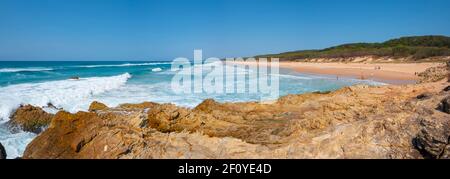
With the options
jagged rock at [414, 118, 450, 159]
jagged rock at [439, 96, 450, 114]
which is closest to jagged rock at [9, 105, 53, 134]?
jagged rock at [414, 118, 450, 159]

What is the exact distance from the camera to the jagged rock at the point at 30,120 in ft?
28.0

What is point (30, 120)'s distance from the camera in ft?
28.5

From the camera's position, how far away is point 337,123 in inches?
189

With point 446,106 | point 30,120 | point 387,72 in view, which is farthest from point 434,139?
point 387,72

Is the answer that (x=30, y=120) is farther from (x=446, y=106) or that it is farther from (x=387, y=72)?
(x=387, y=72)

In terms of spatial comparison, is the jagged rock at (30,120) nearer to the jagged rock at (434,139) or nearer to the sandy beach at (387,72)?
the jagged rock at (434,139)

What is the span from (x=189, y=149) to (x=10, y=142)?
5545mm

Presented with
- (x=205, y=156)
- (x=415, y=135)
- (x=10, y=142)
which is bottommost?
(x=10, y=142)

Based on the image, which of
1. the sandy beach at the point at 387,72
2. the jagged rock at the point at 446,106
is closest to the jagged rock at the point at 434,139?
the jagged rock at the point at 446,106

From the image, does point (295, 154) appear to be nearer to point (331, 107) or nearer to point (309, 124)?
point (309, 124)

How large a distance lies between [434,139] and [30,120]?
9.39m

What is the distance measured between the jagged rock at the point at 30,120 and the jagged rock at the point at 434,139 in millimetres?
8812

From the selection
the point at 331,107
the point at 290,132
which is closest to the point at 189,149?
the point at 290,132

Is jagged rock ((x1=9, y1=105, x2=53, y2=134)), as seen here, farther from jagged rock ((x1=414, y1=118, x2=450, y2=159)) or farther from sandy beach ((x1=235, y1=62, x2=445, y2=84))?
sandy beach ((x1=235, y1=62, x2=445, y2=84))
